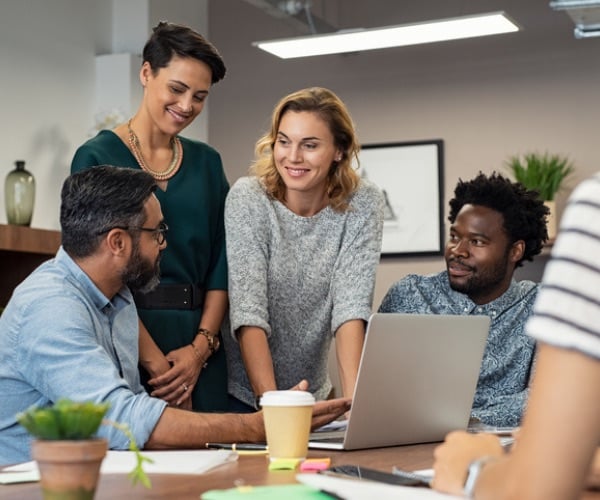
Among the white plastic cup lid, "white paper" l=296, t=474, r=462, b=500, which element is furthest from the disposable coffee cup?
"white paper" l=296, t=474, r=462, b=500

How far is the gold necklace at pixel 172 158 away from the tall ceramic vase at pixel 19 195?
1.90 meters

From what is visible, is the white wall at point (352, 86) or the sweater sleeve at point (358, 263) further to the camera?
the white wall at point (352, 86)

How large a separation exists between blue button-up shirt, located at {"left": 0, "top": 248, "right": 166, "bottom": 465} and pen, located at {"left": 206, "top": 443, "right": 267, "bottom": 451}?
0.12m

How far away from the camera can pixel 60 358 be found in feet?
5.96

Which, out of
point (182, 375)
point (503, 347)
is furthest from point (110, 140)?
point (503, 347)

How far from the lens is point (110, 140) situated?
8.45 ft

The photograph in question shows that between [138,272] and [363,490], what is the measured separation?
3.49 feet

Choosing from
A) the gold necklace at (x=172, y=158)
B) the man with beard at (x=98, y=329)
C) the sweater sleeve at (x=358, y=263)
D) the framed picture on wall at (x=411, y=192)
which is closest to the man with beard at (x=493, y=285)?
the sweater sleeve at (x=358, y=263)

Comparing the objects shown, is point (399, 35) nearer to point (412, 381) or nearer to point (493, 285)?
point (493, 285)

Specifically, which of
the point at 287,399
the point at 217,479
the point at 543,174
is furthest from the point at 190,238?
the point at 543,174

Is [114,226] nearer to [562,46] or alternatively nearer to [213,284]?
[213,284]

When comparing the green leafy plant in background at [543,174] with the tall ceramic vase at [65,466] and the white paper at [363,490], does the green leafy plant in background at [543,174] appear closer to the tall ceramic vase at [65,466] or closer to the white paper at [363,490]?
the white paper at [363,490]

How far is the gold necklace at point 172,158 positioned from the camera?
8.52 feet

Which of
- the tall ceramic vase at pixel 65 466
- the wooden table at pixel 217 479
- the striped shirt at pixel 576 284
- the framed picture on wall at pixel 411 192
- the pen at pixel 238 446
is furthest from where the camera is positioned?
the framed picture on wall at pixel 411 192
